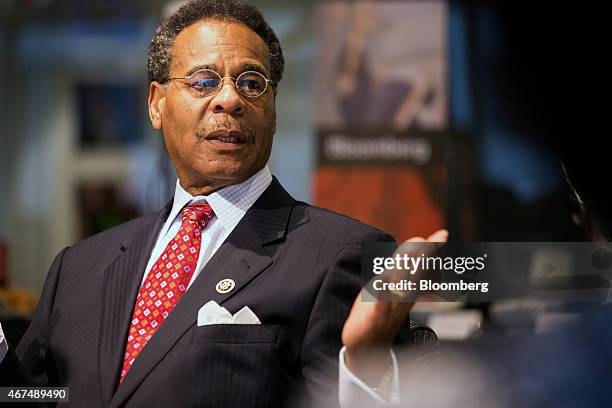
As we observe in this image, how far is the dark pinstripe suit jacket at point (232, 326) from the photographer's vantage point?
5.78ft

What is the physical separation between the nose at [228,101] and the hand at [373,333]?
1.74ft

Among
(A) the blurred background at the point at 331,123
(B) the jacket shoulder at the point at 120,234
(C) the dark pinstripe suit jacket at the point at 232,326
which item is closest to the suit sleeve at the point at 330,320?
(C) the dark pinstripe suit jacket at the point at 232,326

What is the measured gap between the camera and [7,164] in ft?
16.1

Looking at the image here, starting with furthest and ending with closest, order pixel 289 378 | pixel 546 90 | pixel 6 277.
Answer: pixel 6 277 → pixel 546 90 → pixel 289 378

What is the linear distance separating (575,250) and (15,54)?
3.85 m

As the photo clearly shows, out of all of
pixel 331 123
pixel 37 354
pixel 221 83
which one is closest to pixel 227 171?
pixel 221 83

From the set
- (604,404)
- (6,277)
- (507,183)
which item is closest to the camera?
(604,404)

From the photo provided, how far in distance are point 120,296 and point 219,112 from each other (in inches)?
16.4

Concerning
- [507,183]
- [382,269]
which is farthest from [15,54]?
[382,269]

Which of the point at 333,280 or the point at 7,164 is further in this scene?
the point at 7,164

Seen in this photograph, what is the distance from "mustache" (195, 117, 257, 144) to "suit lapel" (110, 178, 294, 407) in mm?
136

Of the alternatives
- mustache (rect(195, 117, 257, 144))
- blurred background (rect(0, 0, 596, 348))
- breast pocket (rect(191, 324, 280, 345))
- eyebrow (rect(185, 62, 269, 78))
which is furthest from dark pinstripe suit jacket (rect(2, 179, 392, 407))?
blurred background (rect(0, 0, 596, 348))

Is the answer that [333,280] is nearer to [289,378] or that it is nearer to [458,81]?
[289,378]

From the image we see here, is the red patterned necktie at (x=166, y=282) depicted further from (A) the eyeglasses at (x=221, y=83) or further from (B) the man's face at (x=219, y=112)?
(A) the eyeglasses at (x=221, y=83)
